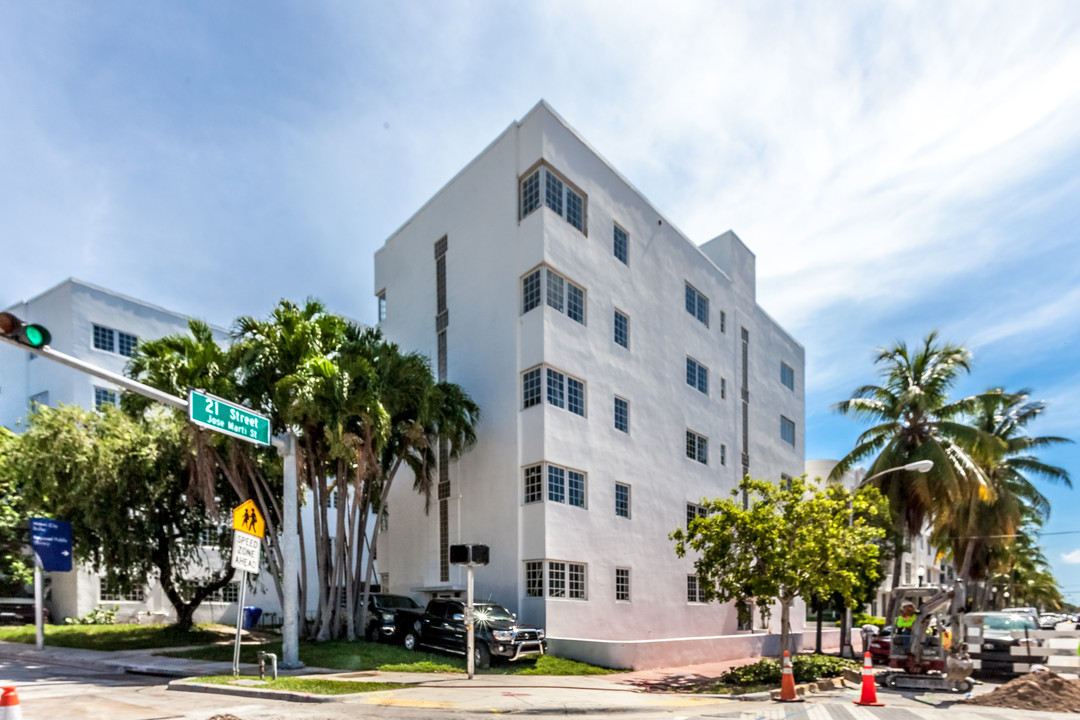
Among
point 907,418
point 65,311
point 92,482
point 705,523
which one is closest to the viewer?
point 705,523

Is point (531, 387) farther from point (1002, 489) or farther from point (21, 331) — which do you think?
point (1002, 489)

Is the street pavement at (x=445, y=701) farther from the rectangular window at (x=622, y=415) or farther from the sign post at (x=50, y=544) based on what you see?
the rectangular window at (x=622, y=415)

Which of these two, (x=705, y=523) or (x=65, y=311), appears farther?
(x=65, y=311)

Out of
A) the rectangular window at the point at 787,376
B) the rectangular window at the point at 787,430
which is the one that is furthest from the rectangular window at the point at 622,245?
the rectangular window at the point at 787,430

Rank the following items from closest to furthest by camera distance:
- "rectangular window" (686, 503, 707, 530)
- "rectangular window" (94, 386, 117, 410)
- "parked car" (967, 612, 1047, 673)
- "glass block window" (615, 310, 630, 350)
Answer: "parked car" (967, 612, 1047, 673)
"glass block window" (615, 310, 630, 350)
"rectangular window" (686, 503, 707, 530)
"rectangular window" (94, 386, 117, 410)

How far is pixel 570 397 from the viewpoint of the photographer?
24688mm

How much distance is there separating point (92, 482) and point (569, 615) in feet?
44.8

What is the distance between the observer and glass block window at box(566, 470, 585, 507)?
24.0m

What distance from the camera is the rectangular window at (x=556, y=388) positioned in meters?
23.8

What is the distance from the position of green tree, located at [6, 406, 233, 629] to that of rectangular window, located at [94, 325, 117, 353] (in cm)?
1053

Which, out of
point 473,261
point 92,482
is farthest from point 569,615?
point 92,482

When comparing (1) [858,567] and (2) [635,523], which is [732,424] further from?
(1) [858,567]

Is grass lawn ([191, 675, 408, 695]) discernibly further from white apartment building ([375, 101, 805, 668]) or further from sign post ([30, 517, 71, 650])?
sign post ([30, 517, 71, 650])

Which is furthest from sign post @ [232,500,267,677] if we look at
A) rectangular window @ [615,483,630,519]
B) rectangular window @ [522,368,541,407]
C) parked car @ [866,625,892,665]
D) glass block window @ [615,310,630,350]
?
parked car @ [866,625,892,665]
